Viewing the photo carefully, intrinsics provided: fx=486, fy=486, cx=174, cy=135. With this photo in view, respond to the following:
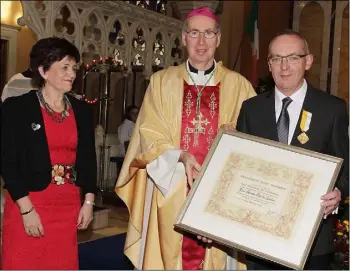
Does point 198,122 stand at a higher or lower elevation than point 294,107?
lower

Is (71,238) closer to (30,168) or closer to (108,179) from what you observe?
(30,168)

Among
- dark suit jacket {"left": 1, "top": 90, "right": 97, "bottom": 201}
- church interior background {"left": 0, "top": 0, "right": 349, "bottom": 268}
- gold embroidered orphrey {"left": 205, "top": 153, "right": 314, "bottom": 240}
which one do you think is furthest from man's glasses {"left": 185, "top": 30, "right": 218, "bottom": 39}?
church interior background {"left": 0, "top": 0, "right": 349, "bottom": 268}

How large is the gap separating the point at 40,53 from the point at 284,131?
4.45 feet

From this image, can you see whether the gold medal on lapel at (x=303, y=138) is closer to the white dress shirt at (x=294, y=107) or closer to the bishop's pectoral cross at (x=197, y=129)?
the white dress shirt at (x=294, y=107)

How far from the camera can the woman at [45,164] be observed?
2.57 metres

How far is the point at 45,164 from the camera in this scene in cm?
258

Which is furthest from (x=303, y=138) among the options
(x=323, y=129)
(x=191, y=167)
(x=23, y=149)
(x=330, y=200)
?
(x=23, y=149)

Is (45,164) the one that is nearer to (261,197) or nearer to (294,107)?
(261,197)

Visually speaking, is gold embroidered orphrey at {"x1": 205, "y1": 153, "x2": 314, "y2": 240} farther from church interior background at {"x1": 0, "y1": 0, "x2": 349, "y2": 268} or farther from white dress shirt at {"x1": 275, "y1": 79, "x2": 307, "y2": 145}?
church interior background at {"x1": 0, "y1": 0, "x2": 349, "y2": 268}

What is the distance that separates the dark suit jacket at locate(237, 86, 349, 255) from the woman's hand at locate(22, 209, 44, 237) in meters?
1.22

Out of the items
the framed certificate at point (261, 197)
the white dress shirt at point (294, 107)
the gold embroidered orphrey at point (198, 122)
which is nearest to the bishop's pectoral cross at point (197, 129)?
the gold embroidered orphrey at point (198, 122)

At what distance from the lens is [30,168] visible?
8.46ft

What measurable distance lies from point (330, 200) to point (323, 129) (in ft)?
1.14

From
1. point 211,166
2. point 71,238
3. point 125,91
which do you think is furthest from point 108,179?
point 211,166
